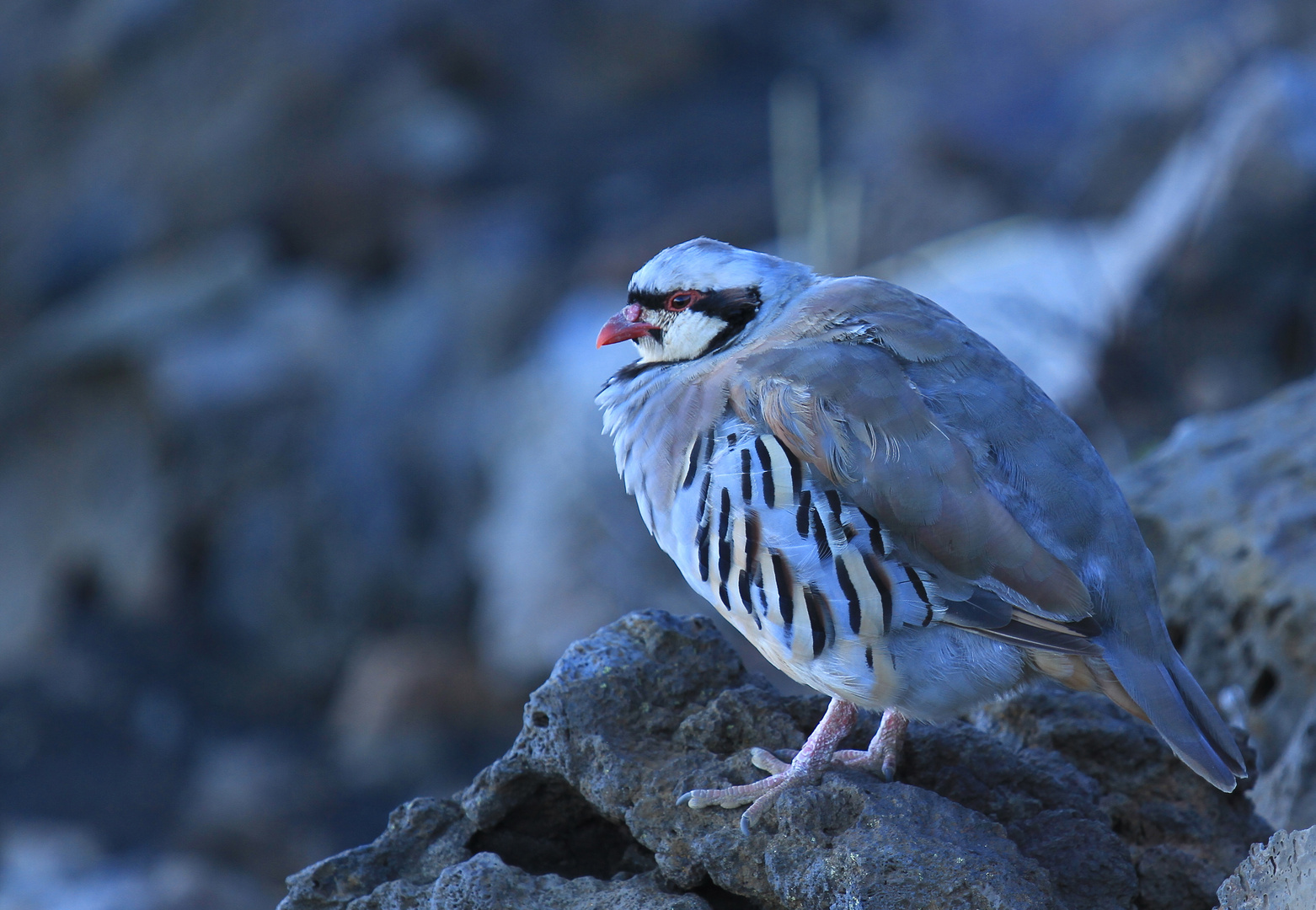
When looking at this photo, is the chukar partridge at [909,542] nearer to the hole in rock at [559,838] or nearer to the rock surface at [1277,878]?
the rock surface at [1277,878]

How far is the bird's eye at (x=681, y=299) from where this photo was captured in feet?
12.6

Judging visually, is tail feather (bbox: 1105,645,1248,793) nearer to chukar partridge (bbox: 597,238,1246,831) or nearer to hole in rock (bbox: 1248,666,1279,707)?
chukar partridge (bbox: 597,238,1246,831)

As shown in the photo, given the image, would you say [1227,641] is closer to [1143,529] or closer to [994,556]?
[1143,529]

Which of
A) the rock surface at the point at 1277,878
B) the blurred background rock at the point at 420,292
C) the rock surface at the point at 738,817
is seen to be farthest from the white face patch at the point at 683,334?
the blurred background rock at the point at 420,292

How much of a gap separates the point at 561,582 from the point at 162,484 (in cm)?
617

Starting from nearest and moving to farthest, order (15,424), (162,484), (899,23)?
(162,484) → (15,424) → (899,23)

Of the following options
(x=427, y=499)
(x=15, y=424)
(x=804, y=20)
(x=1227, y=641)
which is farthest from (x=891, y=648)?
(x=804, y=20)

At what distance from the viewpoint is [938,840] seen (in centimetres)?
278

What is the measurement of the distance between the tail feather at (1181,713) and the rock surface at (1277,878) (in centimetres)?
31

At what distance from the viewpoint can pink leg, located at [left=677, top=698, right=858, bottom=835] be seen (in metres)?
2.89

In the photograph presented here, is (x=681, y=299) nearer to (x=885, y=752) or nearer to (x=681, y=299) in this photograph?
(x=681, y=299)

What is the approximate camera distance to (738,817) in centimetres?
290

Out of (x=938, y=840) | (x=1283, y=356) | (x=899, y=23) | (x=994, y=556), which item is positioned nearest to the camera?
(x=938, y=840)

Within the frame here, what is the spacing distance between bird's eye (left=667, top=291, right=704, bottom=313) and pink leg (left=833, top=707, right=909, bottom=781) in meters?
1.32
